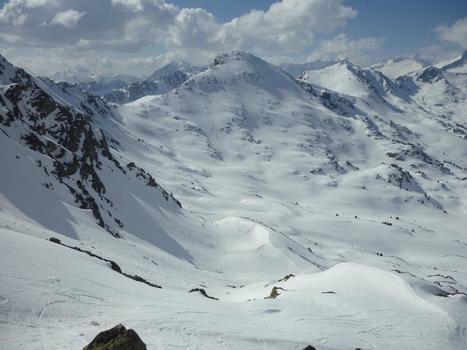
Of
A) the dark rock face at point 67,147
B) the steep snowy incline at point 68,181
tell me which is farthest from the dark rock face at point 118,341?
the dark rock face at point 67,147

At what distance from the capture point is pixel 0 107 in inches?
2972

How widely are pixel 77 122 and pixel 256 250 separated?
5329cm

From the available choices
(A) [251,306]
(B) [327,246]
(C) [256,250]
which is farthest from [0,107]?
(B) [327,246]

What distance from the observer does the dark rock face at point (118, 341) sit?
15773 millimetres

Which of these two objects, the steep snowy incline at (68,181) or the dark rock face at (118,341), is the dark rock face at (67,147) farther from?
the dark rock face at (118,341)

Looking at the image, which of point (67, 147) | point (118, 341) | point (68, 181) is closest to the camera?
point (118, 341)

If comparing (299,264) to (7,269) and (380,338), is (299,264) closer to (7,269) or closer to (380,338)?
(380,338)

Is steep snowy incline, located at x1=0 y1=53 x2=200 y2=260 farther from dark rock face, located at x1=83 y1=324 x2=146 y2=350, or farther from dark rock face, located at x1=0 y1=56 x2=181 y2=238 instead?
dark rock face, located at x1=83 y1=324 x2=146 y2=350

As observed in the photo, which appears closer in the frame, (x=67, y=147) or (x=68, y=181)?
(x=68, y=181)

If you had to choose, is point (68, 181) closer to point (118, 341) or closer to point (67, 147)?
point (67, 147)

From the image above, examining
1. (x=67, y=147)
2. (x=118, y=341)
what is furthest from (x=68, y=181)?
(x=118, y=341)

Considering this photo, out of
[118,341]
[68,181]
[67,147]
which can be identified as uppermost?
[67,147]

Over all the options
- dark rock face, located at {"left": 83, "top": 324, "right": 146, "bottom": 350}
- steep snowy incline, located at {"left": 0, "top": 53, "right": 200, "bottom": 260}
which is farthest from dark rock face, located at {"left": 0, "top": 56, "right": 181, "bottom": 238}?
dark rock face, located at {"left": 83, "top": 324, "right": 146, "bottom": 350}

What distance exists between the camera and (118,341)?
1584 cm
